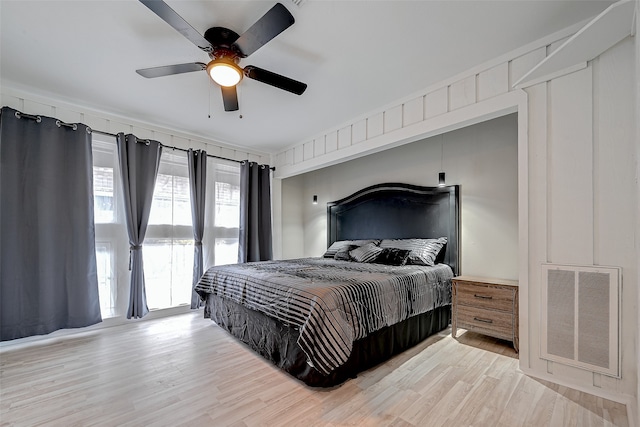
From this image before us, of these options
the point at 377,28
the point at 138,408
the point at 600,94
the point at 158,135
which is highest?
the point at 377,28

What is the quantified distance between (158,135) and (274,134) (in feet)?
5.23

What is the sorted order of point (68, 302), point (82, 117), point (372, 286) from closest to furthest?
point (372, 286), point (68, 302), point (82, 117)

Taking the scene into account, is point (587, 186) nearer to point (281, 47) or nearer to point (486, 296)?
point (486, 296)

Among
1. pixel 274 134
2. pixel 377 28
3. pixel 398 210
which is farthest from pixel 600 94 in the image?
pixel 274 134

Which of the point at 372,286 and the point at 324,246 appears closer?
the point at 372,286

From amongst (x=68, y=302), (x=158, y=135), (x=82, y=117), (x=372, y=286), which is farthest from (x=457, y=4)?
(x=68, y=302)

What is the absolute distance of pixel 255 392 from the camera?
1996 mm

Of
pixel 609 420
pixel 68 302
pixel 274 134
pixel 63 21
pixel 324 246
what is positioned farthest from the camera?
pixel 324 246

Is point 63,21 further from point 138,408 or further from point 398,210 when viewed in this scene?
point 398,210

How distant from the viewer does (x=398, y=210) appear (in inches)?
160

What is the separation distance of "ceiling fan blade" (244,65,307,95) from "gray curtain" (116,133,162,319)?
2305mm

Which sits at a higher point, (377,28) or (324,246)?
(377,28)

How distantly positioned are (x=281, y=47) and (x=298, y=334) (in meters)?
2.26

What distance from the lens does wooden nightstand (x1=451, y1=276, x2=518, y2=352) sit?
260 cm
